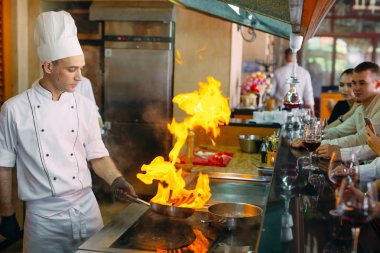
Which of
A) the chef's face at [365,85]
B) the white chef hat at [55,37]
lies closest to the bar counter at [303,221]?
the white chef hat at [55,37]

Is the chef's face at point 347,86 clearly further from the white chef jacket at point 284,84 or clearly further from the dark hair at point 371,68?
the white chef jacket at point 284,84

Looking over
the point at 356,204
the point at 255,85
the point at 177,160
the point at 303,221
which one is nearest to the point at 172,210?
the point at 303,221

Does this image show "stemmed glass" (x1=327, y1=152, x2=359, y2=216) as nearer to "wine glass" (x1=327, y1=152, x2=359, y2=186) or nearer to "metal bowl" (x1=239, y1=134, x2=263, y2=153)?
"wine glass" (x1=327, y1=152, x2=359, y2=186)

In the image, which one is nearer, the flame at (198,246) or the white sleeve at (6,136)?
the flame at (198,246)

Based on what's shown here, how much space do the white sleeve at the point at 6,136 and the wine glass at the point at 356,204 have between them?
172cm

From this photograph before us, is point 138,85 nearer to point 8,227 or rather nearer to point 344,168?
point 8,227

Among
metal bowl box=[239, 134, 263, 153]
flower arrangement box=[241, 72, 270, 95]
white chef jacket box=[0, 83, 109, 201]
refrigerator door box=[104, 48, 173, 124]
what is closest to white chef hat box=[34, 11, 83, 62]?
white chef jacket box=[0, 83, 109, 201]

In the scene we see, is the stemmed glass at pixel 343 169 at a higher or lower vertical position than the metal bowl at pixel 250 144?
higher

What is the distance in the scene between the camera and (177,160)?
3.76 m

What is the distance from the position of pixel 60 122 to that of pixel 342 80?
4.44 m

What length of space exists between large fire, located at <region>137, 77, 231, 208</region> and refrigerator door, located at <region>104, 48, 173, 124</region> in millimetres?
550

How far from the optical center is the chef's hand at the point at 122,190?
8.42ft

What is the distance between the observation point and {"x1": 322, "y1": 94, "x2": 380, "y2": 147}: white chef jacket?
4.56 m

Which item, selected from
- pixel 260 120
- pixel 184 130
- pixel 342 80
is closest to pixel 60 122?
pixel 184 130
